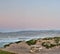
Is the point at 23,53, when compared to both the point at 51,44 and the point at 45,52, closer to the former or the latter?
the point at 45,52

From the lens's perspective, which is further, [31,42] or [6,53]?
[31,42]

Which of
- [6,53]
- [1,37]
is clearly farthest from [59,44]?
[1,37]

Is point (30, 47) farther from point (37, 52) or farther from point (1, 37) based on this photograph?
point (1, 37)

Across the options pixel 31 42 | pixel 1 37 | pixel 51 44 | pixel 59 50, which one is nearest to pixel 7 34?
pixel 1 37

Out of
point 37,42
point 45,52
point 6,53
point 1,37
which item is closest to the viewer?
point 6,53

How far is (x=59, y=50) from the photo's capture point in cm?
834

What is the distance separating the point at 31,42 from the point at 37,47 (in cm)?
111

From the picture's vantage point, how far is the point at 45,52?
806 centimetres

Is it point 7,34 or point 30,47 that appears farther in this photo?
point 7,34

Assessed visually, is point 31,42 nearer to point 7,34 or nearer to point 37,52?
point 37,52

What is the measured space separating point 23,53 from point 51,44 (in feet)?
5.55

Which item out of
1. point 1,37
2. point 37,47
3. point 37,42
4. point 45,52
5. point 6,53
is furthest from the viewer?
point 1,37

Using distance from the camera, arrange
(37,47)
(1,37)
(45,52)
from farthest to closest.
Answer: (1,37), (37,47), (45,52)

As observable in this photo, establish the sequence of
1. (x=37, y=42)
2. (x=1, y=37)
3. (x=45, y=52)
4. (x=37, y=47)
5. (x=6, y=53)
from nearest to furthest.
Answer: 1. (x=6, y=53)
2. (x=45, y=52)
3. (x=37, y=47)
4. (x=37, y=42)
5. (x=1, y=37)
